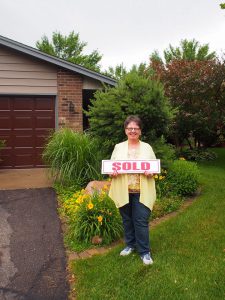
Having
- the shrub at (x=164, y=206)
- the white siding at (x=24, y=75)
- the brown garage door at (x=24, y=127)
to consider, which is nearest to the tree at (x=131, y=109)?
the shrub at (x=164, y=206)

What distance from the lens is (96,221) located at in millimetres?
5613

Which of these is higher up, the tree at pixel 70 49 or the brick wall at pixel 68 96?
the tree at pixel 70 49

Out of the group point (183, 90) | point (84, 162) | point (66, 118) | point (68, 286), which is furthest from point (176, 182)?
point (183, 90)

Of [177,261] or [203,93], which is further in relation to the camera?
[203,93]

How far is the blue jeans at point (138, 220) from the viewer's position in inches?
181

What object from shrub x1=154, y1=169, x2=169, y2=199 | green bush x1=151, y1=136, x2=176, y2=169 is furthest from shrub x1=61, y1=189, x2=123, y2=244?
green bush x1=151, y1=136, x2=176, y2=169

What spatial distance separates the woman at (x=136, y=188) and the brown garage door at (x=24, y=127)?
25.4ft

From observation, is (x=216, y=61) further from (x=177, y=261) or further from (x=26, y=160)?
(x=177, y=261)

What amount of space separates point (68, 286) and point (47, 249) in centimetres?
118

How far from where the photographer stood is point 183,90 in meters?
13.2

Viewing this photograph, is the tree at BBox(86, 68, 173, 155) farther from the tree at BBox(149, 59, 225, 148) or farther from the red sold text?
the tree at BBox(149, 59, 225, 148)

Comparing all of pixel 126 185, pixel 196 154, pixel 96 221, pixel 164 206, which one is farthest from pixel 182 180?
pixel 196 154

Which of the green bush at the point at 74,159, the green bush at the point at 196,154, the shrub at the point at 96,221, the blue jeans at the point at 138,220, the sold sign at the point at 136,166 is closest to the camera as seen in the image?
the sold sign at the point at 136,166

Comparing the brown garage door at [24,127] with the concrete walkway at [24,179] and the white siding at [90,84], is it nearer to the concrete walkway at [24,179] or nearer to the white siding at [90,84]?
the concrete walkway at [24,179]
